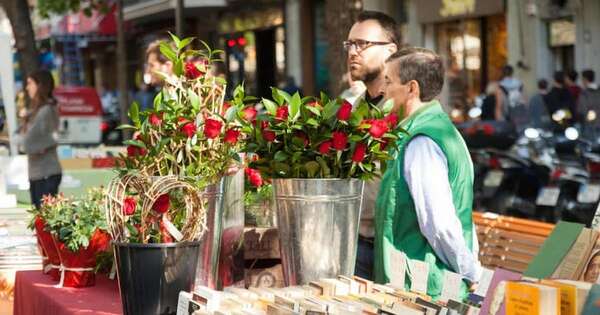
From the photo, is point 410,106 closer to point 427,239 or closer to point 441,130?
point 441,130

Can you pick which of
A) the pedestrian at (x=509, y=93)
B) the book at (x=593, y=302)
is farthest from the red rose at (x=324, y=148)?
the pedestrian at (x=509, y=93)

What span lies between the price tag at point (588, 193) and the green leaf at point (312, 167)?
6.80 meters

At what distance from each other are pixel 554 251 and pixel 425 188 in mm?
812

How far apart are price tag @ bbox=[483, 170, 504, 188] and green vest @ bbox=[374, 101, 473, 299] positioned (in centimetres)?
723

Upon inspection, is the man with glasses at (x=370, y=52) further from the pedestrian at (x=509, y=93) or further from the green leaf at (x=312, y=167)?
the pedestrian at (x=509, y=93)

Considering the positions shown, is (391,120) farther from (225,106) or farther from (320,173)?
(225,106)

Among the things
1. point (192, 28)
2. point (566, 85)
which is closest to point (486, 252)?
point (566, 85)

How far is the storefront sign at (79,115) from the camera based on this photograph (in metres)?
16.1

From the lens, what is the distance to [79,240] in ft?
15.4

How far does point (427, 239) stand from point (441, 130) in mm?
373

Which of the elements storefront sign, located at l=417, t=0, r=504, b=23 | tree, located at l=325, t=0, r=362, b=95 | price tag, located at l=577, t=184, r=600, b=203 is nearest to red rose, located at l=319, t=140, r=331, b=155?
tree, located at l=325, t=0, r=362, b=95

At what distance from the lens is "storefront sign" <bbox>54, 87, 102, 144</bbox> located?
52.8 feet

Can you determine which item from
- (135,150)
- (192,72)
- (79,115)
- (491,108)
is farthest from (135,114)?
(491,108)

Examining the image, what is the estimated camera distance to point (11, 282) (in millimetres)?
5746
